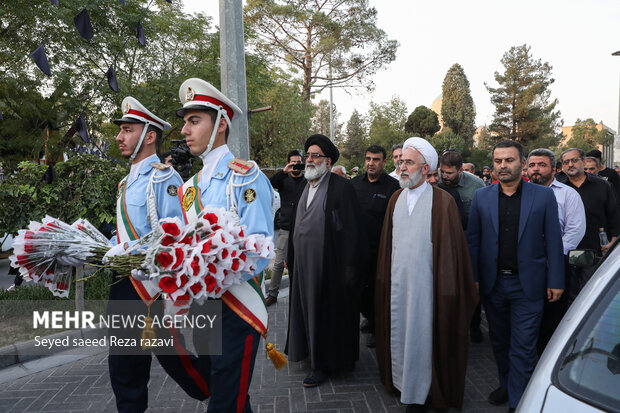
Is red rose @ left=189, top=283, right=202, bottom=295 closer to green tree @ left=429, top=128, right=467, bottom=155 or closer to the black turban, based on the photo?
the black turban

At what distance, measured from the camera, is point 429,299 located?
3469mm

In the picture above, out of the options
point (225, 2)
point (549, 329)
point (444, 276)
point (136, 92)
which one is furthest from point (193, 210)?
point (136, 92)

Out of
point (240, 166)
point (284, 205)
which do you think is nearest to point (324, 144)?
point (240, 166)

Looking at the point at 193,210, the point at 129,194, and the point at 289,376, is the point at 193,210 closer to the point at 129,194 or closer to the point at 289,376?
the point at 129,194

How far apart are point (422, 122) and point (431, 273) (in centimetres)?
4189

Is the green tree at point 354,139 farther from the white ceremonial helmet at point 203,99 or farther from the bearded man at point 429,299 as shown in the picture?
the white ceremonial helmet at point 203,99

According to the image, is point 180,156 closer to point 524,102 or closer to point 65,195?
point 65,195

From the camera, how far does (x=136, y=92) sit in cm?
1255

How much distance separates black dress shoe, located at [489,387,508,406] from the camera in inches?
141

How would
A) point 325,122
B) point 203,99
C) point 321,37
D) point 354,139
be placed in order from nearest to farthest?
point 203,99
point 321,37
point 354,139
point 325,122

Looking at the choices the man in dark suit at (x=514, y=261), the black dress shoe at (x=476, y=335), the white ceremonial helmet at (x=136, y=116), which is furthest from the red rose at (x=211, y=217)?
the black dress shoe at (x=476, y=335)

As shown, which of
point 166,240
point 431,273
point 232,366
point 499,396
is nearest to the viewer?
point 166,240

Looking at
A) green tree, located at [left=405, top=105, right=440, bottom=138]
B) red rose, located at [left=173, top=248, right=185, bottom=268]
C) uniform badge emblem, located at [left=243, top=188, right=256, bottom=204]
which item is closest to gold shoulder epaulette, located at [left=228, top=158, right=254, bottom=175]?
uniform badge emblem, located at [left=243, top=188, right=256, bottom=204]

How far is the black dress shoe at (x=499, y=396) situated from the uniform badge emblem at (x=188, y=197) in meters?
2.84
